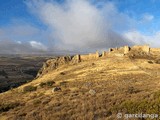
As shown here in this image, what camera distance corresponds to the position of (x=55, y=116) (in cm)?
1888

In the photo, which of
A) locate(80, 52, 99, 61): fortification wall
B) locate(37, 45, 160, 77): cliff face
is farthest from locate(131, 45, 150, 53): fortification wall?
locate(80, 52, 99, 61): fortification wall

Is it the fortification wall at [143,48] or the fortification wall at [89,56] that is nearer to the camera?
the fortification wall at [143,48]

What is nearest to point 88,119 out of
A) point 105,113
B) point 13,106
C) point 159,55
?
point 105,113

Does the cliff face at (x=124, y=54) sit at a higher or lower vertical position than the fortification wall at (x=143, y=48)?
lower

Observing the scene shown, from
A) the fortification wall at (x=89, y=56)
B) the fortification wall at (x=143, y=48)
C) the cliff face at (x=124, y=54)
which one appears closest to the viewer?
the cliff face at (x=124, y=54)

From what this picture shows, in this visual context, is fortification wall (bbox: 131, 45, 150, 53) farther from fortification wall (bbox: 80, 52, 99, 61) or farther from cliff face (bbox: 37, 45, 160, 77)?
fortification wall (bbox: 80, 52, 99, 61)

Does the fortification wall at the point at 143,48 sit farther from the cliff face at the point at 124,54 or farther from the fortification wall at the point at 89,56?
the fortification wall at the point at 89,56

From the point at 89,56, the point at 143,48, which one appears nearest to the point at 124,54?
the point at 143,48

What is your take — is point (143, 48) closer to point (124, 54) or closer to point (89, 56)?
point (124, 54)

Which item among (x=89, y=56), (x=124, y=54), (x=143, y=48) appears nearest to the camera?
(x=124, y=54)

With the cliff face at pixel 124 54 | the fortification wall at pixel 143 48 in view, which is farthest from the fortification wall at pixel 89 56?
the fortification wall at pixel 143 48

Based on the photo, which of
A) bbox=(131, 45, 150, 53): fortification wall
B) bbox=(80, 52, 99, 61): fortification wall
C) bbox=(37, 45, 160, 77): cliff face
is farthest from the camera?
bbox=(80, 52, 99, 61): fortification wall

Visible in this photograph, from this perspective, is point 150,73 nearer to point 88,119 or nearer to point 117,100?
point 117,100

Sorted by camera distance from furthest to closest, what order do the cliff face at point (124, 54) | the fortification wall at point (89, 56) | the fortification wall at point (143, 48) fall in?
1. the fortification wall at point (89, 56)
2. the fortification wall at point (143, 48)
3. the cliff face at point (124, 54)
